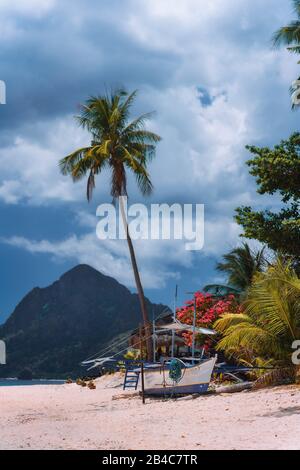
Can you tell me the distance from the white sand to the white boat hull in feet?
2.23

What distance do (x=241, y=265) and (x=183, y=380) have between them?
607 inches

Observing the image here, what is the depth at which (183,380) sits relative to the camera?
751 inches

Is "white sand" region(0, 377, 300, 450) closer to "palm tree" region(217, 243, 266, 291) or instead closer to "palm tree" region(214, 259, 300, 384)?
"palm tree" region(214, 259, 300, 384)

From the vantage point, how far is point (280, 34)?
22234 millimetres

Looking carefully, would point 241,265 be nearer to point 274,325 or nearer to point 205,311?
point 205,311

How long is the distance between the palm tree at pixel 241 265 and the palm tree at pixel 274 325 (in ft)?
46.2

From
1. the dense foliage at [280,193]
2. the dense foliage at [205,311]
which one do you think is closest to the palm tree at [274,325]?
the dense foliage at [280,193]

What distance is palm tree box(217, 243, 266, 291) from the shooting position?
3325cm

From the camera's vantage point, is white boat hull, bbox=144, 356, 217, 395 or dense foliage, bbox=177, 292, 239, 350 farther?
dense foliage, bbox=177, 292, 239, 350

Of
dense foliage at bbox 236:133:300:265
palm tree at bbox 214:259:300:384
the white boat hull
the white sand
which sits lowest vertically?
the white sand

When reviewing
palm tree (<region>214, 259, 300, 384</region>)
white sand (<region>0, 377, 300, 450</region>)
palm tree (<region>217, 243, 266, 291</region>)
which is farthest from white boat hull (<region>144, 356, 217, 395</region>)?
palm tree (<region>217, 243, 266, 291</region>)

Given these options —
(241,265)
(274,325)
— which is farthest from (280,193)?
(241,265)
